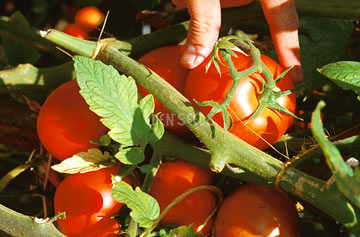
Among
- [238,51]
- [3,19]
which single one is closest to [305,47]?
[238,51]

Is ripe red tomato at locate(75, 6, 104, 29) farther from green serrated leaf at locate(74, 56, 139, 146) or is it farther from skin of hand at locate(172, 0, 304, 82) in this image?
green serrated leaf at locate(74, 56, 139, 146)

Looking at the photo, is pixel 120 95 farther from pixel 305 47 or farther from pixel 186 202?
pixel 305 47

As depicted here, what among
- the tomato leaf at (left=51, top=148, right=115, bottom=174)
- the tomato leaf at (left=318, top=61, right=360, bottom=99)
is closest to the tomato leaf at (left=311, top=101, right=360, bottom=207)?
the tomato leaf at (left=318, top=61, right=360, bottom=99)

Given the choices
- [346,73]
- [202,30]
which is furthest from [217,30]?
[346,73]

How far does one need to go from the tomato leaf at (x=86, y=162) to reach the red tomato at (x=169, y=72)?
13 cm

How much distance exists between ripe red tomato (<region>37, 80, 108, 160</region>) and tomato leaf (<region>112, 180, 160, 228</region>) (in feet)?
0.63

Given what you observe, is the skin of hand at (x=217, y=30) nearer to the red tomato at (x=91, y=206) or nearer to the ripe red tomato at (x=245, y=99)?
the ripe red tomato at (x=245, y=99)

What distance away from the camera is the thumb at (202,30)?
2.62ft

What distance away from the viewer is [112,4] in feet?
4.44

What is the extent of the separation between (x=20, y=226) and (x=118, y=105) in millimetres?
257

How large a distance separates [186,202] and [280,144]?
207 mm

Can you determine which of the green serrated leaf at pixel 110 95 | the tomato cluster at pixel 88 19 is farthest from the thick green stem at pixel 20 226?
the tomato cluster at pixel 88 19

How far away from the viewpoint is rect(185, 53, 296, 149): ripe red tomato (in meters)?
0.74

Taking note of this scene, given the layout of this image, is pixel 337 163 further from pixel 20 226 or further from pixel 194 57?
pixel 20 226
